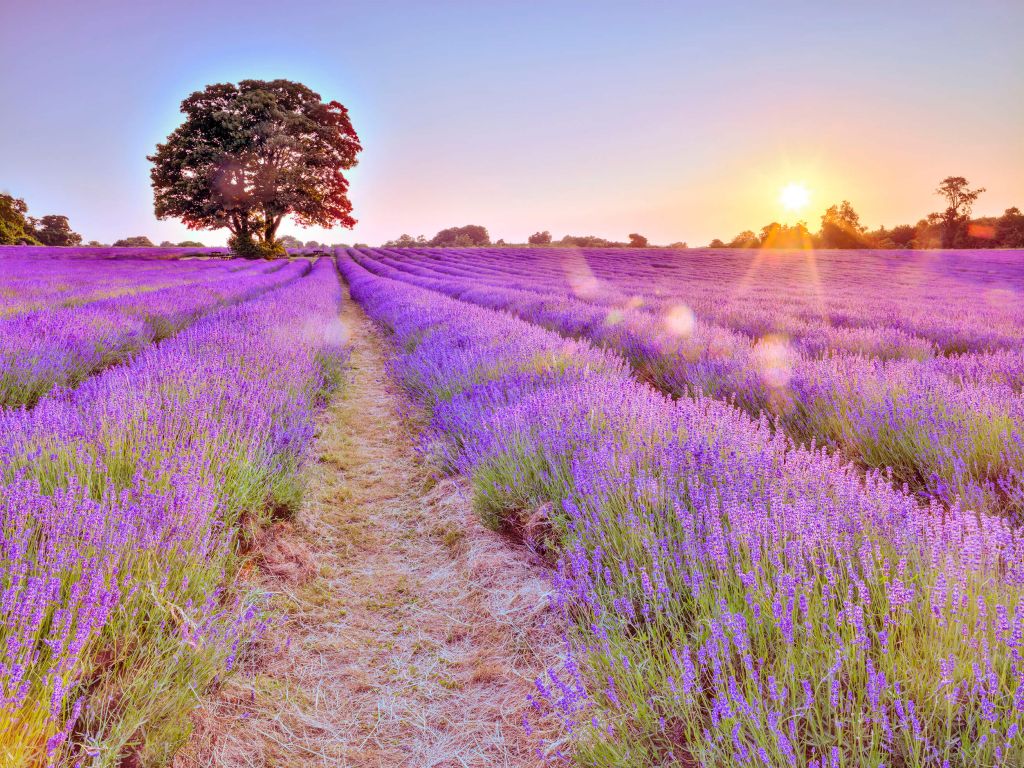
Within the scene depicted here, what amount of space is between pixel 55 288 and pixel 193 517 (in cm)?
1181

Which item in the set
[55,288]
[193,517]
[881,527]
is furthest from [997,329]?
[55,288]

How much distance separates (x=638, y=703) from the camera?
1.26 meters

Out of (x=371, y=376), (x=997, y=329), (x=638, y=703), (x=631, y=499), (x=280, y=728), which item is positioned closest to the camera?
(x=638, y=703)

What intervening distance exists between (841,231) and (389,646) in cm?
6024

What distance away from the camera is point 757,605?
52.9 inches

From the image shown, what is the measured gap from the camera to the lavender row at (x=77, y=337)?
3973mm

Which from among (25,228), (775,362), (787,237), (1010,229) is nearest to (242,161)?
(775,362)

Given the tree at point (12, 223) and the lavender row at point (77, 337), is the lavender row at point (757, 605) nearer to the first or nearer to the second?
the lavender row at point (77, 337)

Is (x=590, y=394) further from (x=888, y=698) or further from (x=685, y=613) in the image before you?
(x=888, y=698)

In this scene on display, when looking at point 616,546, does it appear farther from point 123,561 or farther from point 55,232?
point 55,232

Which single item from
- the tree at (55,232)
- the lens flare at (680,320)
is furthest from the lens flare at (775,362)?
the tree at (55,232)

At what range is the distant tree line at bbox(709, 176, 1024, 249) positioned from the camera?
43.0 metres

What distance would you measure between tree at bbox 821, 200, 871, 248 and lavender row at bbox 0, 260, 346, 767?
57.2m

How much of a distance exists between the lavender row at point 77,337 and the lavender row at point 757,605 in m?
3.43
